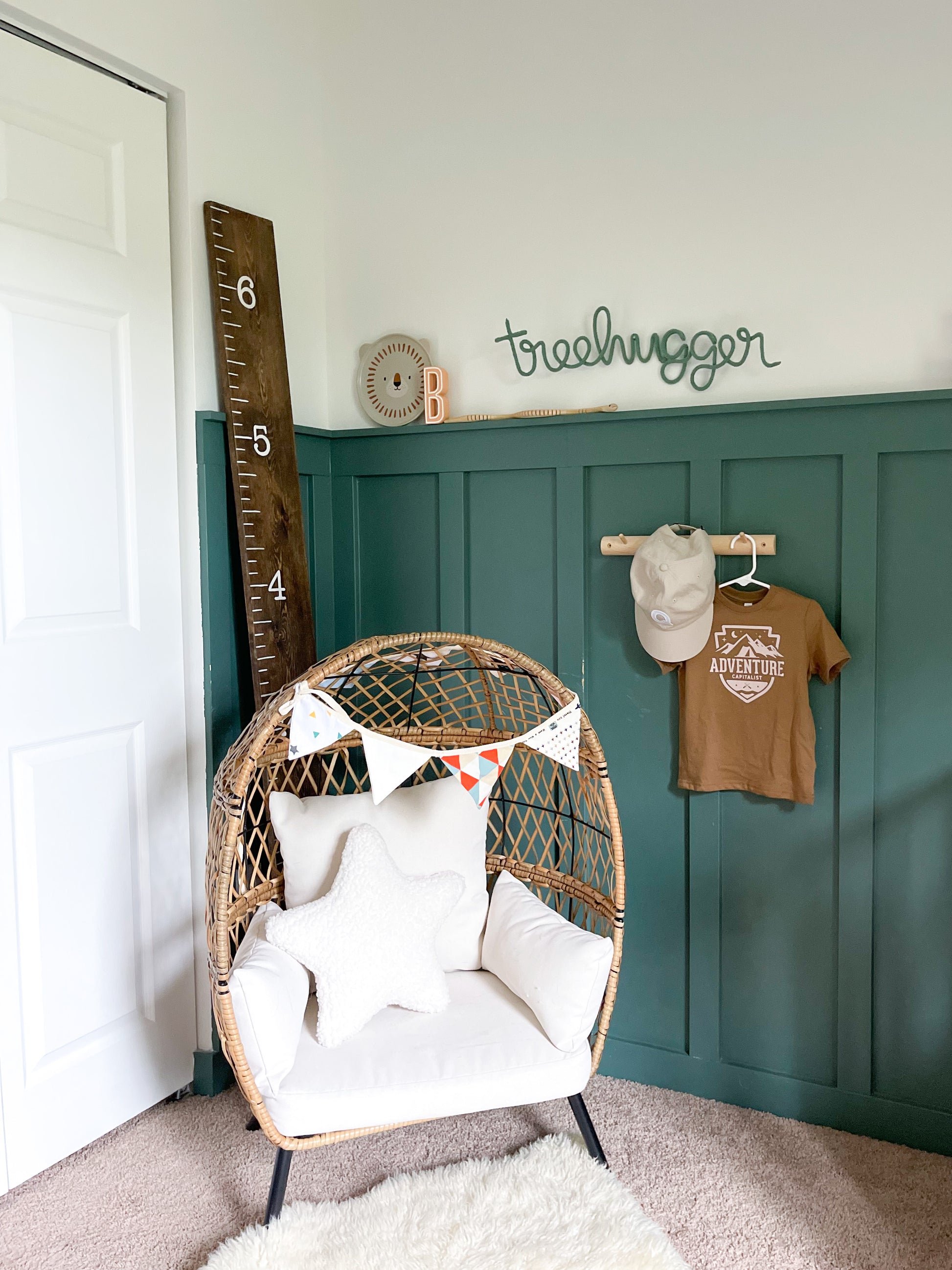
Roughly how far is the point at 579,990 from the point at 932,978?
0.81 meters

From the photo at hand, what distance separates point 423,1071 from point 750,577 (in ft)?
4.02

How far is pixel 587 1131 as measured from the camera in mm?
2082

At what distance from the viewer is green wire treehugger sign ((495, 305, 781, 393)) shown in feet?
7.60

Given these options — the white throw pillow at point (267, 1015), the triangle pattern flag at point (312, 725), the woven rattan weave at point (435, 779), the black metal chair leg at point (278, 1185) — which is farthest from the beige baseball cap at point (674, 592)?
the black metal chair leg at point (278, 1185)

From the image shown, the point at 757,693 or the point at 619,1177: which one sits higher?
the point at 757,693

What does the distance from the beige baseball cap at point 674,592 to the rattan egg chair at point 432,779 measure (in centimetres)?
26

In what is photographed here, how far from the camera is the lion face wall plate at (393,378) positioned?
266 cm

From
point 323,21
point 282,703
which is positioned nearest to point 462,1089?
point 282,703

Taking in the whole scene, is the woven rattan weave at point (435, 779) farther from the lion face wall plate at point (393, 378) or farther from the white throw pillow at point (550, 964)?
the lion face wall plate at point (393, 378)

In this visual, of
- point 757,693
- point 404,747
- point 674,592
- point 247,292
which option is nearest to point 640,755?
point 757,693

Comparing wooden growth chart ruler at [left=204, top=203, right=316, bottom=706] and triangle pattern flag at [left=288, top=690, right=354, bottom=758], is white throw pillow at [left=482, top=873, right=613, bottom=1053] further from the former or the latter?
wooden growth chart ruler at [left=204, top=203, right=316, bottom=706]

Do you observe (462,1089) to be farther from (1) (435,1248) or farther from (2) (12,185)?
(2) (12,185)

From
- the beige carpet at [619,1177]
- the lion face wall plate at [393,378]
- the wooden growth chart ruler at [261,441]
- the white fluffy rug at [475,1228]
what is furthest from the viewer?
the lion face wall plate at [393,378]

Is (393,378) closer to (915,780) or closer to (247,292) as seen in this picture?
(247,292)
